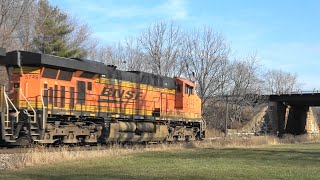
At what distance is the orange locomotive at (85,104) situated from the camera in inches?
646

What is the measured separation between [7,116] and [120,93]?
26.4 feet

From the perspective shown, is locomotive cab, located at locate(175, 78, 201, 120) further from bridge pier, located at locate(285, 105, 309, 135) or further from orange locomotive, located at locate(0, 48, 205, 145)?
bridge pier, located at locate(285, 105, 309, 135)

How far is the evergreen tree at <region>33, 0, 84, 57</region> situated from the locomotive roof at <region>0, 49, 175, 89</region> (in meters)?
19.4

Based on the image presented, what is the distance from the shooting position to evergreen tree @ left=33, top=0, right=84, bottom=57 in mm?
41625

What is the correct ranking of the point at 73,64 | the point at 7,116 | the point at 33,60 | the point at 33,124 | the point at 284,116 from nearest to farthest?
the point at 7,116 < the point at 33,124 < the point at 33,60 < the point at 73,64 < the point at 284,116

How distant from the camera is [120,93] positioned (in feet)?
73.5

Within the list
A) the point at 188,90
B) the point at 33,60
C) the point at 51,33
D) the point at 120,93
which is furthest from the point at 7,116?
the point at 51,33

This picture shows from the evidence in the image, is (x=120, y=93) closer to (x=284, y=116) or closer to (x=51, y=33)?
(x=51, y=33)

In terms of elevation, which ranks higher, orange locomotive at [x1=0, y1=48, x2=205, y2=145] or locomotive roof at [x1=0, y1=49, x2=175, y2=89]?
locomotive roof at [x1=0, y1=49, x2=175, y2=89]

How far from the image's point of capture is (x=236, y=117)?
5472 centimetres

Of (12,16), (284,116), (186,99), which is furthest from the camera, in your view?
(284,116)

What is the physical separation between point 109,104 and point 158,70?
2378 cm

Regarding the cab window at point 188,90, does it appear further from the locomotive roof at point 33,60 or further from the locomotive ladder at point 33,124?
the locomotive ladder at point 33,124

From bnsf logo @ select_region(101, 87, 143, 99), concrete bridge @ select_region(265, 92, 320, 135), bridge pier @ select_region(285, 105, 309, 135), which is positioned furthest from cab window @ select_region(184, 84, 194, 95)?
bridge pier @ select_region(285, 105, 309, 135)
